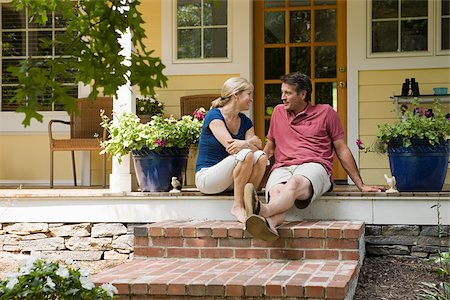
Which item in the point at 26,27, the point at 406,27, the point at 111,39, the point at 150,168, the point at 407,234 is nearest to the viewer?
the point at 111,39

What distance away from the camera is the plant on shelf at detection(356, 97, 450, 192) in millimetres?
4875

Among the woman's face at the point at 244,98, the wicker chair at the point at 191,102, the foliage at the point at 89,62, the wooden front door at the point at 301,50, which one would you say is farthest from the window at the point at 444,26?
the foliage at the point at 89,62

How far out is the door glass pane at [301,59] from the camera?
23.0 ft

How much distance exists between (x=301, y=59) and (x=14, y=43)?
2.87m

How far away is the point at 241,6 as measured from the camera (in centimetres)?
697

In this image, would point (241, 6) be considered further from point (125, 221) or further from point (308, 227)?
point (308, 227)

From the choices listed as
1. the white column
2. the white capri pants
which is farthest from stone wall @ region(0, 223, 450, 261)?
the white capri pants

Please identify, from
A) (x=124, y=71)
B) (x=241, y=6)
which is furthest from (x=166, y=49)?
(x=124, y=71)

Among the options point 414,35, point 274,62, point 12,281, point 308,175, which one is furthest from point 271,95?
point 12,281

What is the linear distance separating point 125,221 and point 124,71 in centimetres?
326

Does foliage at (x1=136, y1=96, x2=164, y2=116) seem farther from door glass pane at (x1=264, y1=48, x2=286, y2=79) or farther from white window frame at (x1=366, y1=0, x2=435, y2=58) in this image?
white window frame at (x1=366, y1=0, x2=435, y2=58)

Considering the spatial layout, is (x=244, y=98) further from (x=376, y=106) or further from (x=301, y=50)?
(x=301, y=50)

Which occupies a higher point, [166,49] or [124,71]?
[166,49]

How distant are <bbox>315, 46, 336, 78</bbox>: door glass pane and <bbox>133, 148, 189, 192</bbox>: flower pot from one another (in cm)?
215
